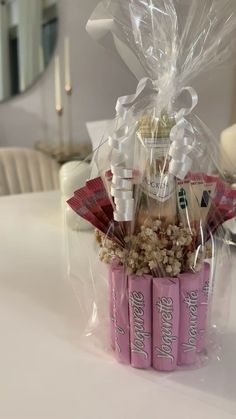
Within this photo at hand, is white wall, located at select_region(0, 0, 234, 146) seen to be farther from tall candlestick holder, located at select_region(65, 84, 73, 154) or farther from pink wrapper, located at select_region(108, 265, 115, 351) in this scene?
pink wrapper, located at select_region(108, 265, 115, 351)

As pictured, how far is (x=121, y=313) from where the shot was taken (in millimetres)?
588

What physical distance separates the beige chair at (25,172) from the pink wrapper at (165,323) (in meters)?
1.32

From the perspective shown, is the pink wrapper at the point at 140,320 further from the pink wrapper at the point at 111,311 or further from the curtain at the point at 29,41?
the curtain at the point at 29,41

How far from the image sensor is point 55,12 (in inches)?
96.0

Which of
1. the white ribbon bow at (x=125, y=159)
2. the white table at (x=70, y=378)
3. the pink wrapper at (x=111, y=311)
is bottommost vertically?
the white table at (x=70, y=378)

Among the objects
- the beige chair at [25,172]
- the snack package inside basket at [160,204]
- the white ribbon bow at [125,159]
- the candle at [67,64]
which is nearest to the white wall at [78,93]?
the candle at [67,64]

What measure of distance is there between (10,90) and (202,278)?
212 centimetres

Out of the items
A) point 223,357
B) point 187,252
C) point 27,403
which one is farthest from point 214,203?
point 27,403

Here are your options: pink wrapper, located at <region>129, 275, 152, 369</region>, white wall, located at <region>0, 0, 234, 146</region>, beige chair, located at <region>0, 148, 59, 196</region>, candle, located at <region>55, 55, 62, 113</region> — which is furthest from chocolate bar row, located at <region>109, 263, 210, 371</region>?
candle, located at <region>55, 55, 62, 113</region>

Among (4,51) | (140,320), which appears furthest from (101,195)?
(4,51)

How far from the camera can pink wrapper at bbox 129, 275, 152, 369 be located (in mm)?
558

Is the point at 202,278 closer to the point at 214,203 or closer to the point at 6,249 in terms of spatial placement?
the point at 214,203

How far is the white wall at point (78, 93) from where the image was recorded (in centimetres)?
251

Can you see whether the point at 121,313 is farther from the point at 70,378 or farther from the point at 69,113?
the point at 69,113
